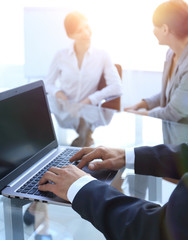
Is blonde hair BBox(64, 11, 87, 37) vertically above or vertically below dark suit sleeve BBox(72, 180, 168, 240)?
above

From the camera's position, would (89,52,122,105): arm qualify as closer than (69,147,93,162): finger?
No

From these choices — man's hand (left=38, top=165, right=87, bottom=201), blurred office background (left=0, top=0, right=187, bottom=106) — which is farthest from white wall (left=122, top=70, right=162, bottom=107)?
man's hand (left=38, top=165, right=87, bottom=201)

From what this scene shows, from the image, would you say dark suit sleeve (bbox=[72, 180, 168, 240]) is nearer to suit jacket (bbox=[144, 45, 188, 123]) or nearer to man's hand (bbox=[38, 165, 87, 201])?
man's hand (bbox=[38, 165, 87, 201])

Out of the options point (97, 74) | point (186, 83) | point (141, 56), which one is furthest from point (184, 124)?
point (141, 56)

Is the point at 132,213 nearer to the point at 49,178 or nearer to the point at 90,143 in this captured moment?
the point at 49,178

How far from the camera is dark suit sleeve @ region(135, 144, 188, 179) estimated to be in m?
1.15

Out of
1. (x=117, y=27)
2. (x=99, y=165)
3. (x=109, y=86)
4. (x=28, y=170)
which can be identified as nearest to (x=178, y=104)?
(x=109, y=86)

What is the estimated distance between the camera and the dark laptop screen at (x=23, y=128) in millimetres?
1044

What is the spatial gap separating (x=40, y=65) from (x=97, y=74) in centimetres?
160

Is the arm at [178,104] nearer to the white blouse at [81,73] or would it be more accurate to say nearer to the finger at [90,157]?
the white blouse at [81,73]

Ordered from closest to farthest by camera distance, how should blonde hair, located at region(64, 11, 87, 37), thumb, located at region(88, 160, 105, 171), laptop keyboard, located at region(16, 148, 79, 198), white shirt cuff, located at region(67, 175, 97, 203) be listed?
white shirt cuff, located at region(67, 175, 97, 203) → laptop keyboard, located at region(16, 148, 79, 198) → thumb, located at region(88, 160, 105, 171) → blonde hair, located at region(64, 11, 87, 37)

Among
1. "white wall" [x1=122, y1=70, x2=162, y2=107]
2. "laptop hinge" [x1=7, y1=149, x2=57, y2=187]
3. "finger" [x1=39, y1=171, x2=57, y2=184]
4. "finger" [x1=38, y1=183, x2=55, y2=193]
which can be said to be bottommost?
"white wall" [x1=122, y1=70, x2=162, y2=107]

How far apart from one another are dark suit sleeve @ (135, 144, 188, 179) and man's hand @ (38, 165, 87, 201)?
302mm

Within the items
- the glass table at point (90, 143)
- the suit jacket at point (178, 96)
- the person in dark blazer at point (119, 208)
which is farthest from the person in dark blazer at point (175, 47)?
the person in dark blazer at point (119, 208)
